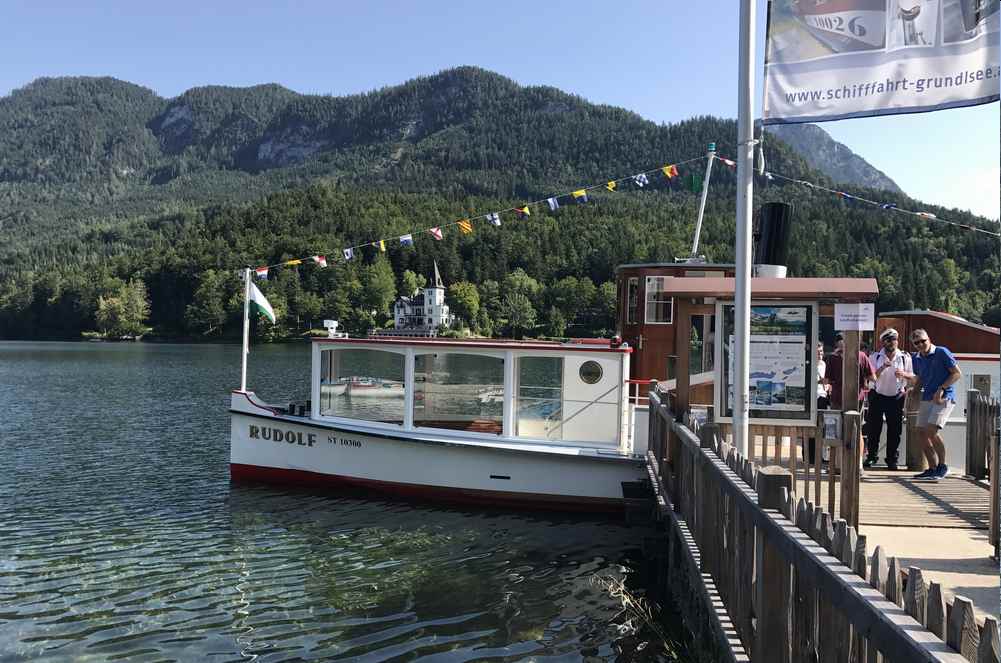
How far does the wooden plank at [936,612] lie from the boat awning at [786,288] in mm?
5750

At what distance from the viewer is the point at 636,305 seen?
13297 millimetres

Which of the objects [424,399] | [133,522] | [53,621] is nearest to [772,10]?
[424,399]

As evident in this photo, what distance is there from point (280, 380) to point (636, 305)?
1102 inches

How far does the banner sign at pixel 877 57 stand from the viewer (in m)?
5.96

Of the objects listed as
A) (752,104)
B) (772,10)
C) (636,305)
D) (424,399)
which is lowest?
(424,399)

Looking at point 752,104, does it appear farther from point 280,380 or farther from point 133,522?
point 280,380

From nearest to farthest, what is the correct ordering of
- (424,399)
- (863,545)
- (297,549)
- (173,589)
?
(863,545), (173,589), (297,549), (424,399)

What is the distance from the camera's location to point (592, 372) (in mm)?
11867

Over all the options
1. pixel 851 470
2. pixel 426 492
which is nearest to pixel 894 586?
pixel 851 470

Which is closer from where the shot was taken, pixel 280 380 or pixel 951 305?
A: pixel 280 380

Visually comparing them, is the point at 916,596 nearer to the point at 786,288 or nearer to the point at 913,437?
the point at 786,288

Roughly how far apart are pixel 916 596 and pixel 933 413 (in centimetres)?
653

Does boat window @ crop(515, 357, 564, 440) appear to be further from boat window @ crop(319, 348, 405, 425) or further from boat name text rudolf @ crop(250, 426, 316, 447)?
boat name text rudolf @ crop(250, 426, 316, 447)

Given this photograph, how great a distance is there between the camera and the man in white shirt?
9180mm
